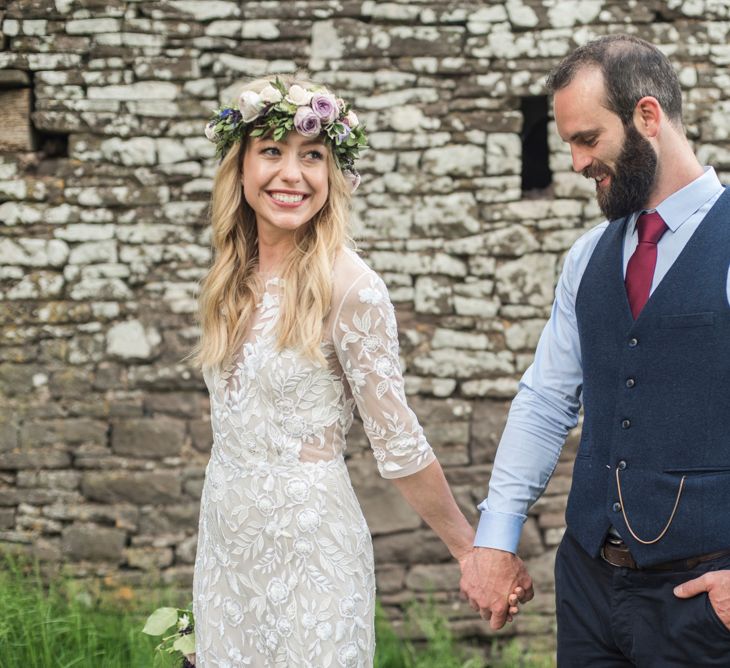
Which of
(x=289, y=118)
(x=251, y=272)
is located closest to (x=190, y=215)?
(x=251, y=272)

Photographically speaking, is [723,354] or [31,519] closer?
[723,354]

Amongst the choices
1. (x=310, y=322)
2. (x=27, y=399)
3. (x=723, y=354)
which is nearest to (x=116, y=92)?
(x=27, y=399)

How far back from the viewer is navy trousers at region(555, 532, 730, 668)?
1902 mm

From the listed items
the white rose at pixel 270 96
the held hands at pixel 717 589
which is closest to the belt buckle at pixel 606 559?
the held hands at pixel 717 589

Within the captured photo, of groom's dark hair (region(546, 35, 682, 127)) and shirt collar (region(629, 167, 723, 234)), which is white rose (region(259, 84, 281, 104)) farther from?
shirt collar (region(629, 167, 723, 234))

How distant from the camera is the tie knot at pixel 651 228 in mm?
2119

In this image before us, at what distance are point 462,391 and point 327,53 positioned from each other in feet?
5.55

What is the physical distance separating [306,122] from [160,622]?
1.46m

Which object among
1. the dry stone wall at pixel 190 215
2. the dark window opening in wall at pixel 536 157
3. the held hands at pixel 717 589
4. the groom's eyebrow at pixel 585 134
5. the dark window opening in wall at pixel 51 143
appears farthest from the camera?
the dark window opening in wall at pixel 536 157

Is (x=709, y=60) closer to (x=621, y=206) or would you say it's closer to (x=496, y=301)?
(x=496, y=301)

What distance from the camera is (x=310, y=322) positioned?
2.03 meters

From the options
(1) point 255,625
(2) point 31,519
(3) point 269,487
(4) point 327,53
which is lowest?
(2) point 31,519

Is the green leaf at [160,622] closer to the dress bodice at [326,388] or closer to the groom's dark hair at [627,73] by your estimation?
the dress bodice at [326,388]

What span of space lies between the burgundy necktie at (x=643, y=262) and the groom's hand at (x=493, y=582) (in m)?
0.73
